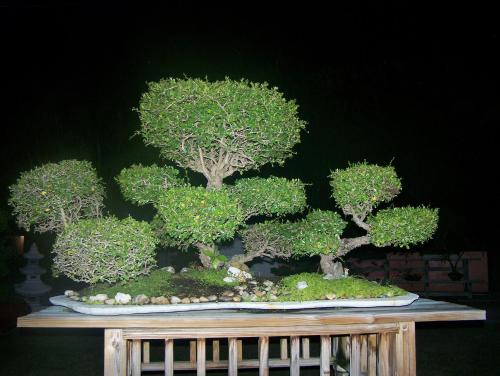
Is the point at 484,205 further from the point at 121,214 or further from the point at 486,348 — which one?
the point at 121,214

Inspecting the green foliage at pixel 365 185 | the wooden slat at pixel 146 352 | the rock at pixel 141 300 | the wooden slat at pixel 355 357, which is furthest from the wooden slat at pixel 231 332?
the wooden slat at pixel 146 352

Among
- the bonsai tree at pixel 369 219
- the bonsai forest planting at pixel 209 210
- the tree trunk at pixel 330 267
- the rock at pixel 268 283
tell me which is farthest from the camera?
the tree trunk at pixel 330 267

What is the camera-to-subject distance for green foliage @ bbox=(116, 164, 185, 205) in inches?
155

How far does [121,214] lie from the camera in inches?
337

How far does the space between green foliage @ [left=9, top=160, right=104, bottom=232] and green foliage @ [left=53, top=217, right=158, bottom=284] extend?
70 centimetres

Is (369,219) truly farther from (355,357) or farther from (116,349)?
(116,349)

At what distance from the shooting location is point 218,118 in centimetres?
345

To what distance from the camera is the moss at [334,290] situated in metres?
3.17

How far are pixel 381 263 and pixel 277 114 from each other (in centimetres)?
680

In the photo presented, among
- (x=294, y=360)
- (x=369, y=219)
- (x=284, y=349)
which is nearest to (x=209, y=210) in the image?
(x=294, y=360)

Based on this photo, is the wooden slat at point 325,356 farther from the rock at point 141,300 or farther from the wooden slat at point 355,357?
the rock at point 141,300

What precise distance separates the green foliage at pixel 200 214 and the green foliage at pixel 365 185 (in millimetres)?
916

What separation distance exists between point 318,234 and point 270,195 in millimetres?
496

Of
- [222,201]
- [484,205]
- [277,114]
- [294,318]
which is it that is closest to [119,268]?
[222,201]
